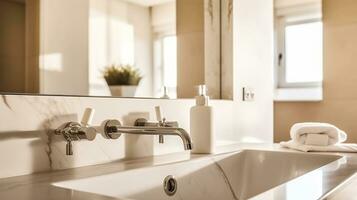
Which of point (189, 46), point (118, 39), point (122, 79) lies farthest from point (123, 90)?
point (189, 46)

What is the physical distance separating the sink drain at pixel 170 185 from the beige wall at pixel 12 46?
1.23 feet

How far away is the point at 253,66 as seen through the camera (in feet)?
5.08

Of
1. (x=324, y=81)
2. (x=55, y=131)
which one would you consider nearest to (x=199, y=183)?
(x=55, y=131)

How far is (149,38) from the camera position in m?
1.09

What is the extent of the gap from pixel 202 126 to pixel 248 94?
0.49 meters

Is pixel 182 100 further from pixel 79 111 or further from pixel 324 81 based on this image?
pixel 324 81

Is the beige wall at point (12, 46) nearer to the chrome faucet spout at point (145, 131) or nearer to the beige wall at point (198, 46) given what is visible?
the chrome faucet spout at point (145, 131)

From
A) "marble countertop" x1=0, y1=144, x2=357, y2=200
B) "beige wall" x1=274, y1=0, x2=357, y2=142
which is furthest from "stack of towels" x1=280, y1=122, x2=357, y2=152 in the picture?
"beige wall" x1=274, y1=0, x2=357, y2=142

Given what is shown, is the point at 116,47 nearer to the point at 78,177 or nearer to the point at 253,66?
the point at 78,177

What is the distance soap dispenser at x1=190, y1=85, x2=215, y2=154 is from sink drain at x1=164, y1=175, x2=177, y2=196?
0.74ft

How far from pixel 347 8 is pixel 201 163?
5.88ft

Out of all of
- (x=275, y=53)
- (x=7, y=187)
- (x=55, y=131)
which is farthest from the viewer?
(x=275, y=53)

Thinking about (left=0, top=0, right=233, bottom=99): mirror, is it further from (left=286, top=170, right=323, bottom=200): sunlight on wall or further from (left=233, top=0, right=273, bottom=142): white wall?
(left=286, top=170, right=323, bottom=200): sunlight on wall

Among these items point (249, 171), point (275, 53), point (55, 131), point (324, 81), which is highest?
point (275, 53)
